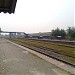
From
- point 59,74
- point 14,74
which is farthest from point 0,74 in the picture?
point 59,74

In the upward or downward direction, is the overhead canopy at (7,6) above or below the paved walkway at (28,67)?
above

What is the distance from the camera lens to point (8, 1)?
806cm

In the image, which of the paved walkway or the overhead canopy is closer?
the overhead canopy

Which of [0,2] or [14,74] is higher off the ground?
[0,2]

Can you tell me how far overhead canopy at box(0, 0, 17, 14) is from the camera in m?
8.10

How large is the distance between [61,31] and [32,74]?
105 meters

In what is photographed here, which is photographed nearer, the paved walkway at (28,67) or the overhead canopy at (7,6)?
the overhead canopy at (7,6)

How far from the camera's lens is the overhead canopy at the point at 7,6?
26.6 feet

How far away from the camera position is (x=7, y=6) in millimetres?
8891

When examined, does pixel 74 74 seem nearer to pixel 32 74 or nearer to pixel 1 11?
pixel 32 74

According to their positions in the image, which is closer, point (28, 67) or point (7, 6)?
point (7, 6)

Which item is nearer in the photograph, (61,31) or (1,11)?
(1,11)

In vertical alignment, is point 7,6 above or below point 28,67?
above

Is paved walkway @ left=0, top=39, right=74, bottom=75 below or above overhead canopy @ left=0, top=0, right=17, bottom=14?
below
